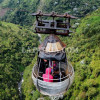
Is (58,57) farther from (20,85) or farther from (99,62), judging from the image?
(20,85)

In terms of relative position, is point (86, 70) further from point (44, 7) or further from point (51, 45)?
point (44, 7)

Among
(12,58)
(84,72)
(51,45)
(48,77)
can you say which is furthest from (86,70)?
(12,58)

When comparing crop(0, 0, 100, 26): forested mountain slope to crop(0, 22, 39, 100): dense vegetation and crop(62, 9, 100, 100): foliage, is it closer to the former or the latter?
crop(0, 22, 39, 100): dense vegetation

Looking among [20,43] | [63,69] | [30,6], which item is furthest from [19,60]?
[30,6]

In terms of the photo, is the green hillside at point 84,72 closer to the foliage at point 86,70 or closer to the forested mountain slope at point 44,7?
the foliage at point 86,70

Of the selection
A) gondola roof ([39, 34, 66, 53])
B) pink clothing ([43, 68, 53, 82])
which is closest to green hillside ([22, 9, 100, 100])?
pink clothing ([43, 68, 53, 82])

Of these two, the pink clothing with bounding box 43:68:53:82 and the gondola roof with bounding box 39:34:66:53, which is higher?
the gondola roof with bounding box 39:34:66:53

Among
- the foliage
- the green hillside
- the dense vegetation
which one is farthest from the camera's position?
the dense vegetation
